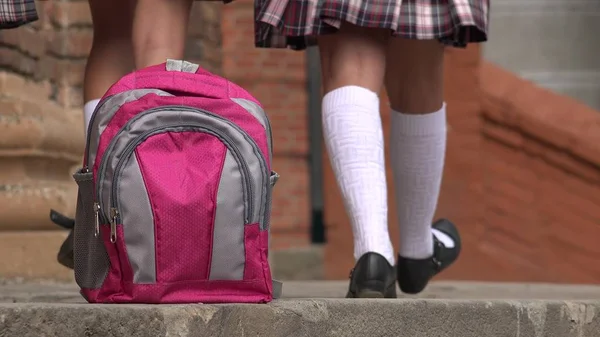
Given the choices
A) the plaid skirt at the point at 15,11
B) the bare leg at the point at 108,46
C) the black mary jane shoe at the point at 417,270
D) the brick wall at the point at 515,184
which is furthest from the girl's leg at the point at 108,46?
the brick wall at the point at 515,184

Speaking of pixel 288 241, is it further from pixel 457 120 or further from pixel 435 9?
pixel 435 9

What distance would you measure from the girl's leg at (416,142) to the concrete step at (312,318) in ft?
1.81

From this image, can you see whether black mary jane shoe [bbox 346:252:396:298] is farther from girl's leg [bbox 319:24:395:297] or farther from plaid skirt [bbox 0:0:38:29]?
plaid skirt [bbox 0:0:38:29]

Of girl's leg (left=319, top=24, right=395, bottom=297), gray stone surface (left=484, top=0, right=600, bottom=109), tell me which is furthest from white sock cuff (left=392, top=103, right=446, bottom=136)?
gray stone surface (left=484, top=0, right=600, bottom=109)

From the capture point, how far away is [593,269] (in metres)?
6.11

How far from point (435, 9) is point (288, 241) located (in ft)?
11.9

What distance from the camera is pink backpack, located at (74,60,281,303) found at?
6.81ft

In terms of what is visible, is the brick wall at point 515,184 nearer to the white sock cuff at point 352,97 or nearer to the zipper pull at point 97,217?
the white sock cuff at point 352,97

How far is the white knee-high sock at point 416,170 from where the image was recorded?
3090 millimetres

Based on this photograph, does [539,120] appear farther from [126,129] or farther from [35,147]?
[126,129]

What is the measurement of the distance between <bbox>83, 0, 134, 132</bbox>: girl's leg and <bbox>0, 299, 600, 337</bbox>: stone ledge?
0.99m

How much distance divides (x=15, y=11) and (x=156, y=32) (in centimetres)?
34

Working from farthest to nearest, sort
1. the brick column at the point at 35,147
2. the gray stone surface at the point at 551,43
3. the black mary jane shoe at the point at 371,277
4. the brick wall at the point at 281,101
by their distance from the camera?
the gray stone surface at the point at 551,43 → the brick wall at the point at 281,101 → the brick column at the point at 35,147 → the black mary jane shoe at the point at 371,277

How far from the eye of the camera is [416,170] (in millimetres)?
3123
